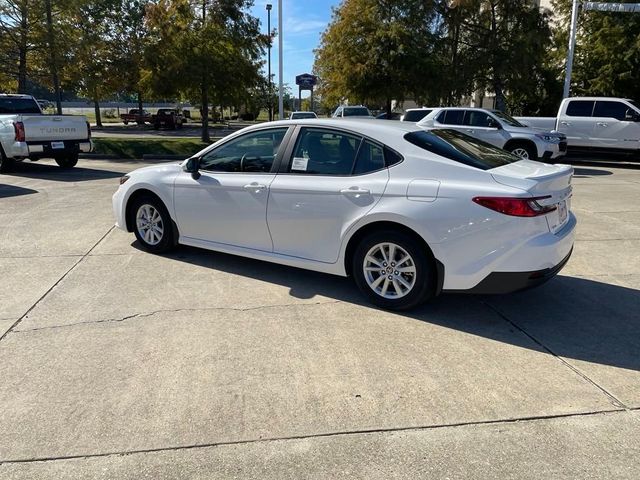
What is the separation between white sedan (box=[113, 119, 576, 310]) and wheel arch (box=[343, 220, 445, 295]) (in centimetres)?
1

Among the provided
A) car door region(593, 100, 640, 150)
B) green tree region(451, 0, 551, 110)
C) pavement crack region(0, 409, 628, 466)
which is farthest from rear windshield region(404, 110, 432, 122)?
pavement crack region(0, 409, 628, 466)

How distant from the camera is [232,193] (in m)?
5.35

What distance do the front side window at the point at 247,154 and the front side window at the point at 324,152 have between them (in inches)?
10.5

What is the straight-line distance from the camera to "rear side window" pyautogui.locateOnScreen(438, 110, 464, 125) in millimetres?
15449

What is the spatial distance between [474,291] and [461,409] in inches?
50.3

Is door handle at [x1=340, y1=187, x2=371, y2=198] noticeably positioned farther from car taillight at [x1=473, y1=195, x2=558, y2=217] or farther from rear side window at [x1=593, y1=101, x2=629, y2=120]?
rear side window at [x1=593, y1=101, x2=629, y2=120]

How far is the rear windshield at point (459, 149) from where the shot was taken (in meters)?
4.44

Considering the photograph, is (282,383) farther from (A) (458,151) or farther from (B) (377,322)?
(A) (458,151)

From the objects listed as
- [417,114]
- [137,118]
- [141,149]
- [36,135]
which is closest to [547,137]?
[417,114]

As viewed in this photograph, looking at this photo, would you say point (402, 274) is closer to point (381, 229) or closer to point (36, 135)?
point (381, 229)

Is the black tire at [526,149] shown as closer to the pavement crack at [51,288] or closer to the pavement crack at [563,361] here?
the pavement crack at [563,361]

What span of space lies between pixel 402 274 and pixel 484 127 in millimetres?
11950

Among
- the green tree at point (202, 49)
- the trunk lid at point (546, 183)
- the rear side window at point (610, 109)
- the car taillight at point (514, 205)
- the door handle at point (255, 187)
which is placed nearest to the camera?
Result: the car taillight at point (514, 205)

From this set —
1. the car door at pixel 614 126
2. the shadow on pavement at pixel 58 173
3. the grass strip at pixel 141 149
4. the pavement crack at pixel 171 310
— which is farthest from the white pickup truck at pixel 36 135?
the car door at pixel 614 126
